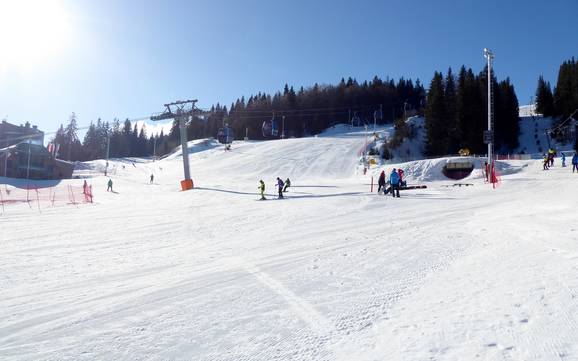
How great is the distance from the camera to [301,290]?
5340 mm

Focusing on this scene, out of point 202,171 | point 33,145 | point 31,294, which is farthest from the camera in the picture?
point 202,171

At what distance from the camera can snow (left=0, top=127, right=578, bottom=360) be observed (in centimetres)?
369

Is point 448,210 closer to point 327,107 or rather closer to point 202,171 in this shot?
point 202,171

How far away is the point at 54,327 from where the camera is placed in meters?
4.36

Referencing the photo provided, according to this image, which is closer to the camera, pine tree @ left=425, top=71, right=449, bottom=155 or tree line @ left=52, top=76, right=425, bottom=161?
pine tree @ left=425, top=71, right=449, bottom=155

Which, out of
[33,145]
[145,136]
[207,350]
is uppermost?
[145,136]

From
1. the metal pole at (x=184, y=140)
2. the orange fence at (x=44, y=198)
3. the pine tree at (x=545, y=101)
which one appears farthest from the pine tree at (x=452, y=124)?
the orange fence at (x=44, y=198)

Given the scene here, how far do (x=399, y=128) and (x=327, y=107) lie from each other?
47.5 metres

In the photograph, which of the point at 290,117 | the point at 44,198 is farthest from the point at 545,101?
the point at 44,198

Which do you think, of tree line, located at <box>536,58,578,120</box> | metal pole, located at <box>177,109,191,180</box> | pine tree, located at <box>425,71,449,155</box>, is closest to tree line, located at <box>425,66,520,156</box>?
pine tree, located at <box>425,71,449,155</box>

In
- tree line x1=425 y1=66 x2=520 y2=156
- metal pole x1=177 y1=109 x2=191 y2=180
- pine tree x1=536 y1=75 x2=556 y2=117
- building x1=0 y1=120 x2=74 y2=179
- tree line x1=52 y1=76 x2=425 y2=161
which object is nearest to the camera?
metal pole x1=177 y1=109 x2=191 y2=180

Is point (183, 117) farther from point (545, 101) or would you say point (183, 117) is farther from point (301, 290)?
point (545, 101)

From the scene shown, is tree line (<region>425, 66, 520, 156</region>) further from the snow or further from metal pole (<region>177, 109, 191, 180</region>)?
the snow

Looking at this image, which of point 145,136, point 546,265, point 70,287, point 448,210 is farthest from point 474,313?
point 145,136
